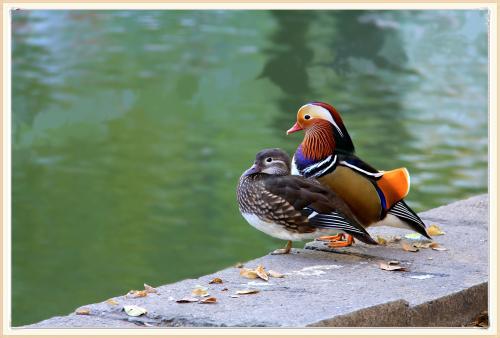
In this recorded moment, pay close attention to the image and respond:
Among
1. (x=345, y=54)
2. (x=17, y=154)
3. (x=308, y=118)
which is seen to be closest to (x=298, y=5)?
(x=308, y=118)

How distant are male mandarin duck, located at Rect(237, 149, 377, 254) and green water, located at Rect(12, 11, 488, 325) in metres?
1.67

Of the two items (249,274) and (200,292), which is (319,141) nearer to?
(249,274)

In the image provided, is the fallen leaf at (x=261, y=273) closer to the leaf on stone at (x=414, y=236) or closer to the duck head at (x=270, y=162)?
the duck head at (x=270, y=162)

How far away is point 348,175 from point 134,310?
3.57 feet

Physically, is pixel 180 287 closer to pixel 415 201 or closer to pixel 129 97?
pixel 415 201

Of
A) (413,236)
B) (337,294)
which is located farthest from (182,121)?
(337,294)

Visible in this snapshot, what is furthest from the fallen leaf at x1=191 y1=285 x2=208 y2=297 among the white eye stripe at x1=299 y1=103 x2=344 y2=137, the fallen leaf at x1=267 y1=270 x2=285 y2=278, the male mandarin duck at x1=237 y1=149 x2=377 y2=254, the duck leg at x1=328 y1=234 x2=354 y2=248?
the white eye stripe at x1=299 y1=103 x2=344 y2=137

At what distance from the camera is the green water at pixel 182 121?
685 centimetres

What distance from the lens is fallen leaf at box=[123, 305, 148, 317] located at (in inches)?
117

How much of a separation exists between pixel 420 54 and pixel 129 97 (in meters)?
3.86

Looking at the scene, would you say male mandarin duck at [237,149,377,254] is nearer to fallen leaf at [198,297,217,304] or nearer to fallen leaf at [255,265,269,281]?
fallen leaf at [255,265,269,281]

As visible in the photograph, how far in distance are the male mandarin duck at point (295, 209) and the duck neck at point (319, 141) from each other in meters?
0.12

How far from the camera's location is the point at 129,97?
35.4 feet

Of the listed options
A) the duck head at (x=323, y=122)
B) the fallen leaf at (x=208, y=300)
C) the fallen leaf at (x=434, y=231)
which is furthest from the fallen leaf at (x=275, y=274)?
the fallen leaf at (x=434, y=231)
